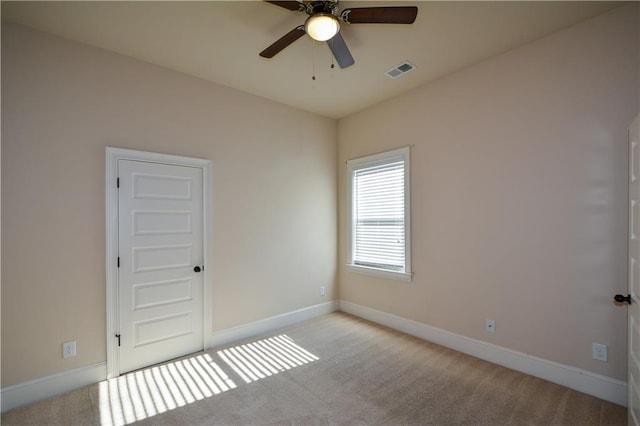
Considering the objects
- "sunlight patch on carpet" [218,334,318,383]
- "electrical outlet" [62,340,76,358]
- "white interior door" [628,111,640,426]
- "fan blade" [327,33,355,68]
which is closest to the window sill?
"sunlight patch on carpet" [218,334,318,383]

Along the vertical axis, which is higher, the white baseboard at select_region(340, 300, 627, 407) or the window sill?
the window sill

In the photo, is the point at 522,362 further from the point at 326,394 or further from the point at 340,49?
the point at 340,49

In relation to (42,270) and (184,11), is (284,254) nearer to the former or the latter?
(42,270)

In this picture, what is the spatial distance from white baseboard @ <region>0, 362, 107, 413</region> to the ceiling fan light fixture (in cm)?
334

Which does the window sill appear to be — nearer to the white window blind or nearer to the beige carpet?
the white window blind

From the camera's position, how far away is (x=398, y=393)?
2482 mm

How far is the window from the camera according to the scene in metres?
3.82

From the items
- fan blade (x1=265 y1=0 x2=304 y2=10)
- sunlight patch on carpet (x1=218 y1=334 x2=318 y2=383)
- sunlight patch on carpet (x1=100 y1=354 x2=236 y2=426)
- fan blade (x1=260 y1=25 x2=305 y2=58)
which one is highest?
fan blade (x1=265 y1=0 x2=304 y2=10)

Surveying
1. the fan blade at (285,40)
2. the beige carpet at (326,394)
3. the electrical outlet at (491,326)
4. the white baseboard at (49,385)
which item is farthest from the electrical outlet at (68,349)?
the electrical outlet at (491,326)

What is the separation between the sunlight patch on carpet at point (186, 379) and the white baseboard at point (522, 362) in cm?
131

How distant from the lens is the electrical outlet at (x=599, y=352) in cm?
236

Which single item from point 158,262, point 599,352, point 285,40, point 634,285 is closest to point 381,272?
point 599,352

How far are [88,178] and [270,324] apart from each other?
2597mm

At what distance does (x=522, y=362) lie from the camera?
9.11ft
